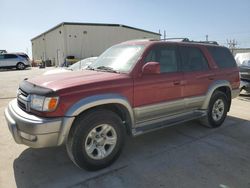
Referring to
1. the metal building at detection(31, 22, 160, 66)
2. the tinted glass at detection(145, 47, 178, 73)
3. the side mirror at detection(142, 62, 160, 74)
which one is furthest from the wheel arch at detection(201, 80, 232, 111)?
the metal building at detection(31, 22, 160, 66)

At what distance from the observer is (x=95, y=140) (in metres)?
3.35

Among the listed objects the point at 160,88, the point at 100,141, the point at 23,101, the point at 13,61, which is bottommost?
the point at 100,141

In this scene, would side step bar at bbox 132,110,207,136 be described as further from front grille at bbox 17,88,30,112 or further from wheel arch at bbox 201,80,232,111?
front grille at bbox 17,88,30,112

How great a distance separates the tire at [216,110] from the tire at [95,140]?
95.4 inches

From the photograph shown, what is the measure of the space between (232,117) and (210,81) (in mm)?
1831

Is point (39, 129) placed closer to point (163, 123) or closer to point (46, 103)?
point (46, 103)

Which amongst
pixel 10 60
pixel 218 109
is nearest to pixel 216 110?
pixel 218 109

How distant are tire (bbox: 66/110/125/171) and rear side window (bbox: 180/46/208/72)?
6.16 ft

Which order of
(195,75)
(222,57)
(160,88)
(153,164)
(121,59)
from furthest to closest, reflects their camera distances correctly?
1. (222,57)
2. (195,75)
3. (121,59)
4. (160,88)
5. (153,164)

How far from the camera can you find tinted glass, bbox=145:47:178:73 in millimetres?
3997

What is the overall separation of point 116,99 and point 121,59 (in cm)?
99

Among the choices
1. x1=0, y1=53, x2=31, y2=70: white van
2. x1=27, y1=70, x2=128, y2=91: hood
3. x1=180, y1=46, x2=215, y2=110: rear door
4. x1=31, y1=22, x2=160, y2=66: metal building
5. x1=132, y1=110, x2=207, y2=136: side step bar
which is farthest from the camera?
x1=31, y1=22, x2=160, y2=66: metal building

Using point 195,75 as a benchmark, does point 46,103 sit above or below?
below

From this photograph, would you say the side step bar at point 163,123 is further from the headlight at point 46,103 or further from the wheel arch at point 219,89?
the headlight at point 46,103
